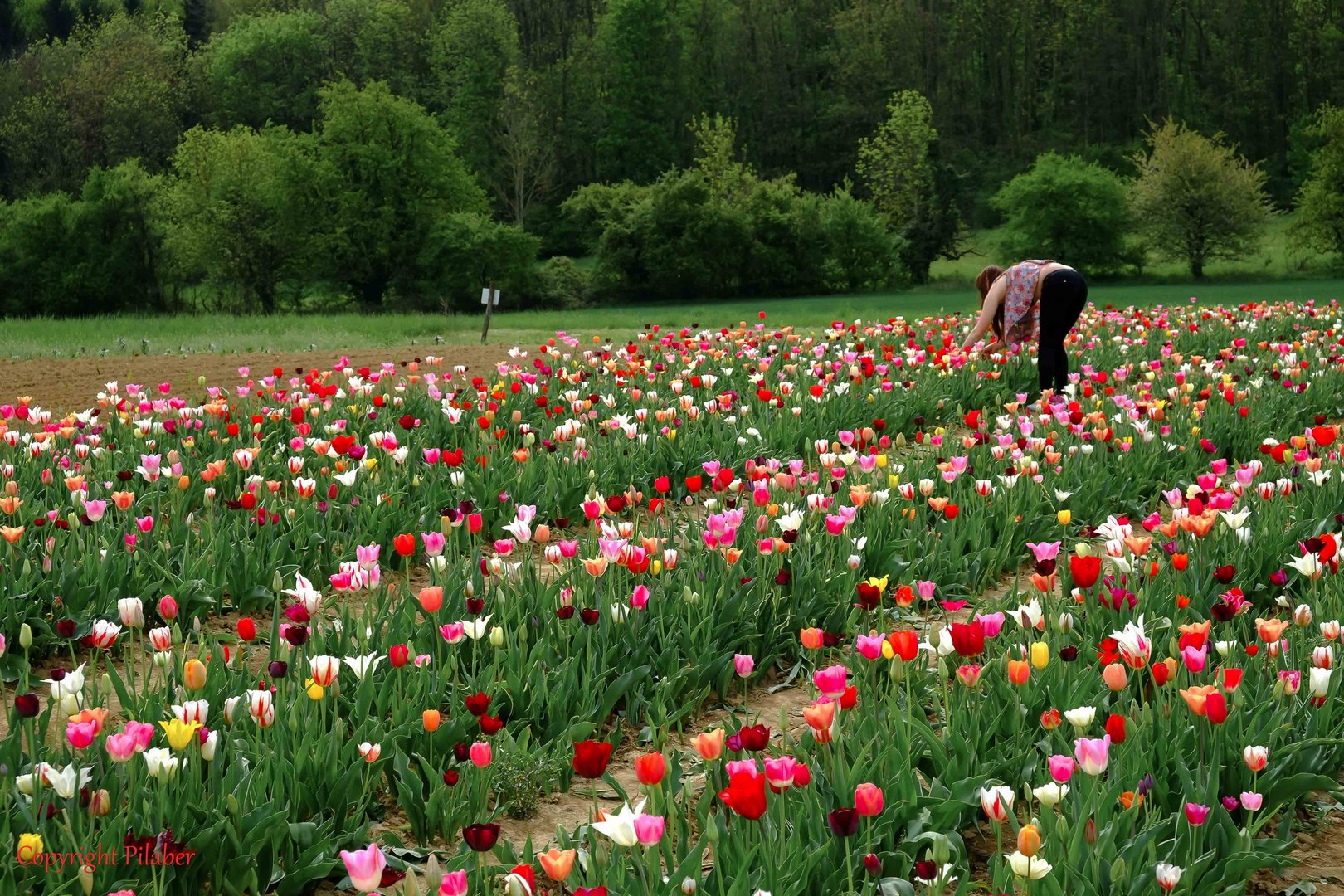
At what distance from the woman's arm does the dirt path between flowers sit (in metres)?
5.75

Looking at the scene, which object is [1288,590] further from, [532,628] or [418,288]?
[418,288]

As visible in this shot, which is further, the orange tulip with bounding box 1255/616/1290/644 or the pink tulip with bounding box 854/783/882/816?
the orange tulip with bounding box 1255/616/1290/644

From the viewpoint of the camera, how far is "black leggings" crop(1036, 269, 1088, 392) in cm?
1052

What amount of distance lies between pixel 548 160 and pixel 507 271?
1257 inches

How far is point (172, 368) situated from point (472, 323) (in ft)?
40.5

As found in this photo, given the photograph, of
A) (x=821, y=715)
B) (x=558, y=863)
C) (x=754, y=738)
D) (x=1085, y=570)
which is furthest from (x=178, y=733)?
(x=1085, y=570)

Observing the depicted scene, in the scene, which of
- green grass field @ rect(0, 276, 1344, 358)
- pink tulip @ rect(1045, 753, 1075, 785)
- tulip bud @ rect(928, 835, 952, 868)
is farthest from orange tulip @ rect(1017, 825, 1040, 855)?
green grass field @ rect(0, 276, 1344, 358)

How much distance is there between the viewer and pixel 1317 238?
47.1 m

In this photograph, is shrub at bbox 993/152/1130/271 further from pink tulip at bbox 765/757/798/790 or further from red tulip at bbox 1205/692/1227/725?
pink tulip at bbox 765/757/798/790

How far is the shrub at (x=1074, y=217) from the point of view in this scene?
156 feet

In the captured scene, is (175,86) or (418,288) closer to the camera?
(418,288)

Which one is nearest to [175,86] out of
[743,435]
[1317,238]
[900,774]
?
[1317,238]

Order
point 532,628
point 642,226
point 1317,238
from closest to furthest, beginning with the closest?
point 532,628 < point 642,226 < point 1317,238

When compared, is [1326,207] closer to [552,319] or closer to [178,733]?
[552,319]
